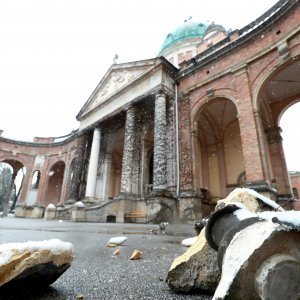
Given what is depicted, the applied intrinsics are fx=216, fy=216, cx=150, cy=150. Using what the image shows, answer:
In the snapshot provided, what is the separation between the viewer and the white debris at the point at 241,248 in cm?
57

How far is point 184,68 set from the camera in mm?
12711

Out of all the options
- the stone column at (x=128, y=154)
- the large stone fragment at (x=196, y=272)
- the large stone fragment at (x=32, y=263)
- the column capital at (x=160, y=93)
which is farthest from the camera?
the column capital at (x=160, y=93)

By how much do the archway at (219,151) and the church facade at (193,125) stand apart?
0.07 meters

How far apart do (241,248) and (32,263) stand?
0.90 meters

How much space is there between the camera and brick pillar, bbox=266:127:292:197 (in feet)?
38.9

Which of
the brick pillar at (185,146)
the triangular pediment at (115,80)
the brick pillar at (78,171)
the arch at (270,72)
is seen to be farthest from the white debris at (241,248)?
the brick pillar at (78,171)

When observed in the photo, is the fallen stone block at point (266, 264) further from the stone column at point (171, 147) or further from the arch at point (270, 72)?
the stone column at point (171, 147)

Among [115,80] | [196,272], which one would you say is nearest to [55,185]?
[115,80]

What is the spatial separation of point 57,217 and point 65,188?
32.3 feet

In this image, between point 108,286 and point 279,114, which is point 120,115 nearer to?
point 279,114

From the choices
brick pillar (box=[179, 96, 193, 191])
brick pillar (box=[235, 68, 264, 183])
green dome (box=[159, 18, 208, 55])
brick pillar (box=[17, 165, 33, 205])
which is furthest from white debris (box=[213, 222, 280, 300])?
brick pillar (box=[17, 165, 33, 205])

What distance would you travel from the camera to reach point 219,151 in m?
15.6

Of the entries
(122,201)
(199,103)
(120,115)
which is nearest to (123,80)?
(120,115)

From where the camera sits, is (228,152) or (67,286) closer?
(67,286)
